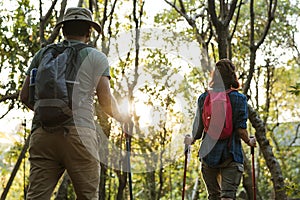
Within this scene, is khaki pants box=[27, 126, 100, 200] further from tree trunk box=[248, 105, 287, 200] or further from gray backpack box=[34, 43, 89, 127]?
tree trunk box=[248, 105, 287, 200]

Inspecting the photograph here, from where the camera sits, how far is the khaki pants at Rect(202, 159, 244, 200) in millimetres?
4711

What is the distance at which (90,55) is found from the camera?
3.51 meters

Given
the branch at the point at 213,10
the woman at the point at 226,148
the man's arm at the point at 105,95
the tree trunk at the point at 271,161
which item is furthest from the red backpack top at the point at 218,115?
the tree trunk at the point at 271,161

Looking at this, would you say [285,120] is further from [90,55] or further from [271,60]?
[90,55]

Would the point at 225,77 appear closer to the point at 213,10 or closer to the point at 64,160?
the point at 64,160

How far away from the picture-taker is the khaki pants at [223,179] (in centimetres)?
471

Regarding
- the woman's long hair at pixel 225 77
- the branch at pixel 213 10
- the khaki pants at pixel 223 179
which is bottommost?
the khaki pants at pixel 223 179

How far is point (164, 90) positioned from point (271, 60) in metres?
5.25

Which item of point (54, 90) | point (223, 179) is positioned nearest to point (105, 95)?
point (54, 90)

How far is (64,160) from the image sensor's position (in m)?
3.38

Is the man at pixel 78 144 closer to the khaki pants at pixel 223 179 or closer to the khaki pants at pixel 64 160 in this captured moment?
the khaki pants at pixel 64 160

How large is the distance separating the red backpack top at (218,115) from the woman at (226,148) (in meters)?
0.04

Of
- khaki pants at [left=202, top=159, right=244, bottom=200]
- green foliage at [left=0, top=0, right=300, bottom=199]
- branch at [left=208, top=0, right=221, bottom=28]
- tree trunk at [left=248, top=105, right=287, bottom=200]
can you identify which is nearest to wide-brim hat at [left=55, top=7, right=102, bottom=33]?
khaki pants at [left=202, top=159, right=244, bottom=200]

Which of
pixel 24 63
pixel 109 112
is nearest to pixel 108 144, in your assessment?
pixel 24 63
